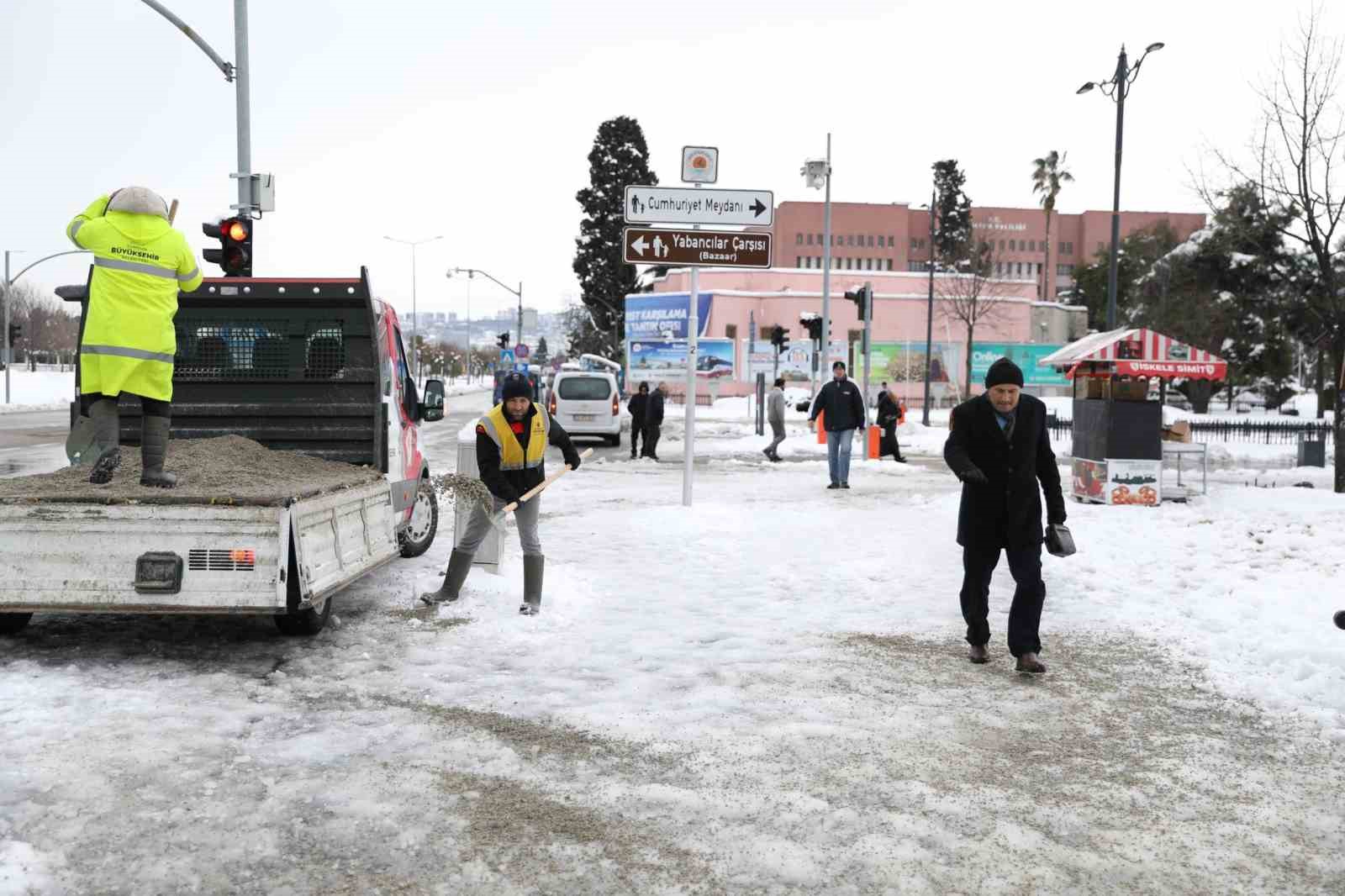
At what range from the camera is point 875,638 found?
23.9ft

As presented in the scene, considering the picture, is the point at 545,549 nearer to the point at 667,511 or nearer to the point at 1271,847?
the point at 667,511

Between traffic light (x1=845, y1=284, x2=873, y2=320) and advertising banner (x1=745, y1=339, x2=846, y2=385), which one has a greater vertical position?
traffic light (x1=845, y1=284, x2=873, y2=320)

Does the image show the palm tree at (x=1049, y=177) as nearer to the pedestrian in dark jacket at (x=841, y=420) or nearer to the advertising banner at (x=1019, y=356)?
the advertising banner at (x=1019, y=356)

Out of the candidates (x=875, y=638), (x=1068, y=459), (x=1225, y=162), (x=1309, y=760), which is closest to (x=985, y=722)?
(x=1309, y=760)

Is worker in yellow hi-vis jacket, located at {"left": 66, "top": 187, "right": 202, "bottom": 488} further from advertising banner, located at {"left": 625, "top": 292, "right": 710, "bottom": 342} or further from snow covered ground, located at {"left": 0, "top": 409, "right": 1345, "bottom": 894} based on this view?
advertising banner, located at {"left": 625, "top": 292, "right": 710, "bottom": 342}

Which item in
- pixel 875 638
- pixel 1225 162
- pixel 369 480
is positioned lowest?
pixel 875 638

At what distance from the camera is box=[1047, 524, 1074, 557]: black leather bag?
21.1 ft

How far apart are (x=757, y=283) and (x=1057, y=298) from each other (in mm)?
56540

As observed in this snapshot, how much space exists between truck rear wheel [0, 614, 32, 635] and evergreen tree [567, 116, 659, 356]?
57602mm

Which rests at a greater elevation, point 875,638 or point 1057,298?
point 1057,298

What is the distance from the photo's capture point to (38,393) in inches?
2195

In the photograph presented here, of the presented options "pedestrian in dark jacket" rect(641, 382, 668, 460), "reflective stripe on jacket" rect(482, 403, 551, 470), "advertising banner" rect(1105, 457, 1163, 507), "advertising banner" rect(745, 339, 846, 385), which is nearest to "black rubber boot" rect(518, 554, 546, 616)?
"reflective stripe on jacket" rect(482, 403, 551, 470)

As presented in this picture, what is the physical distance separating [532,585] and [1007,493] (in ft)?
10.1

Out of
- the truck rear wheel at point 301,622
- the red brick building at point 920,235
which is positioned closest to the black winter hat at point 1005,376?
the truck rear wheel at point 301,622
